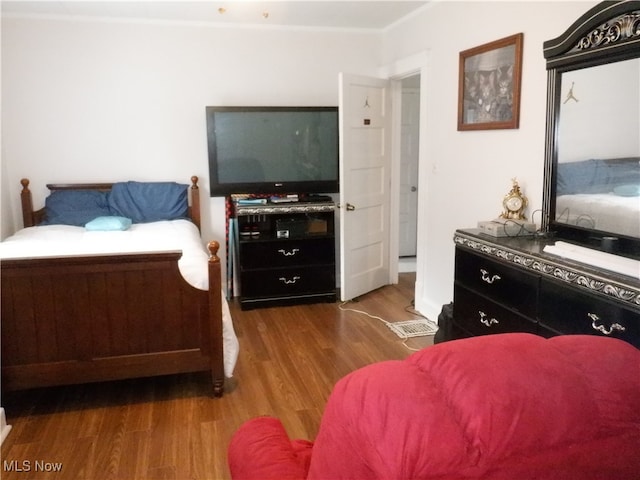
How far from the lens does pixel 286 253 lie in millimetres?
4324

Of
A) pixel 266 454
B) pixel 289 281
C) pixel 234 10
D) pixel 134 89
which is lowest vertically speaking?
pixel 289 281

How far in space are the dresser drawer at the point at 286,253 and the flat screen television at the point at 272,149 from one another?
519 millimetres

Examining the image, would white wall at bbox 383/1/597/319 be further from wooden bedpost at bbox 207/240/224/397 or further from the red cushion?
the red cushion

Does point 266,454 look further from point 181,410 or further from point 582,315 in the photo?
point 181,410

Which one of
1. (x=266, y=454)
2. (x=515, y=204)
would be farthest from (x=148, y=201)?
(x=266, y=454)

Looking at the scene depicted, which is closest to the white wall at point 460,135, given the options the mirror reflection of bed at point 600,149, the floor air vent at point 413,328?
the floor air vent at point 413,328

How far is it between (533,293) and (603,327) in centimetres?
38

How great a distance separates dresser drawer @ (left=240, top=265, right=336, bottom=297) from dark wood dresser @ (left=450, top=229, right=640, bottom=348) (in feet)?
5.40

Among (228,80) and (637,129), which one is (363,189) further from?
(637,129)

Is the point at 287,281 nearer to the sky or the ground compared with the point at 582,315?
nearer to the ground

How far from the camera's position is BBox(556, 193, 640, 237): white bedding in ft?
6.64

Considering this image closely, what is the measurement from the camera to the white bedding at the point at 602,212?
6.64 ft

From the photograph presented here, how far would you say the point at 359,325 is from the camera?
3.94 m

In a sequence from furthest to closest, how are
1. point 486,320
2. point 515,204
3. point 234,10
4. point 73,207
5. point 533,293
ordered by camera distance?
1. point 73,207
2. point 234,10
3. point 515,204
4. point 486,320
5. point 533,293
